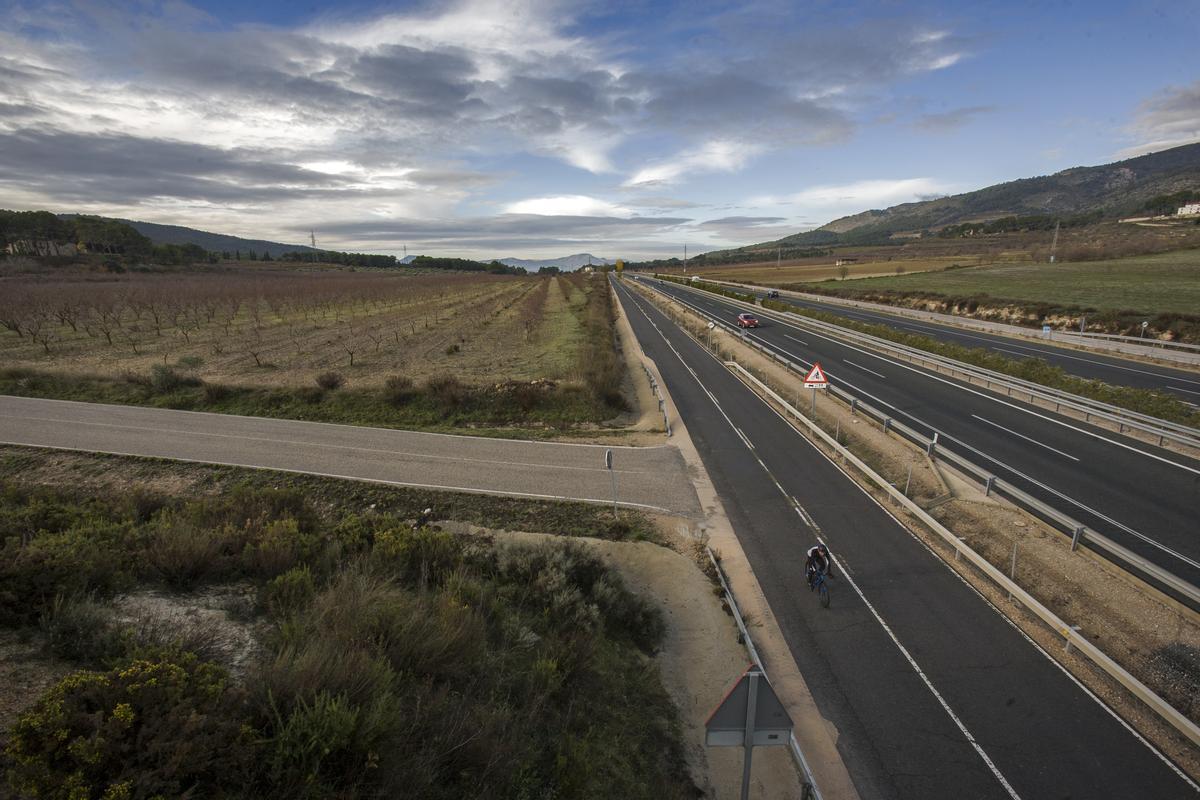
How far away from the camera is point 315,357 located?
36.6 metres

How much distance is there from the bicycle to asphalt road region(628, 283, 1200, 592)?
749cm

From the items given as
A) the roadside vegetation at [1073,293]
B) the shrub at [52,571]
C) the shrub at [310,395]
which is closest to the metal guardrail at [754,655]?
the shrub at [52,571]

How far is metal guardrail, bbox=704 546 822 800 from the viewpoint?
718 centimetres

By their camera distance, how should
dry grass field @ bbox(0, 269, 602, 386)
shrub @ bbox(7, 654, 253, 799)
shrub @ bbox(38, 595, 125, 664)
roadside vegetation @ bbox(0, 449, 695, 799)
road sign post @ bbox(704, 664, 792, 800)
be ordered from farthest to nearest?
dry grass field @ bbox(0, 269, 602, 386)
shrub @ bbox(38, 595, 125, 664)
road sign post @ bbox(704, 664, 792, 800)
roadside vegetation @ bbox(0, 449, 695, 799)
shrub @ bbox(7, 654, 253, 799)

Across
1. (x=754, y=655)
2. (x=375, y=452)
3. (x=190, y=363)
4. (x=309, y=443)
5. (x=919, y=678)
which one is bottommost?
(x=919, y=678)

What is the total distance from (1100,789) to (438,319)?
188ft

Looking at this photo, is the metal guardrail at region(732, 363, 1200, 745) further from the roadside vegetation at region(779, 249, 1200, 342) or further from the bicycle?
the roadside vegetation at region(779, 249, 1200, 342)

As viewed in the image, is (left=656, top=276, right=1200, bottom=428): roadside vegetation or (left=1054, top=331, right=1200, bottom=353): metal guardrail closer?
(left=656, top=276, right=1200, bottom=428): roadside vegetation

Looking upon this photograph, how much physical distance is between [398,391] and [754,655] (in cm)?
2018

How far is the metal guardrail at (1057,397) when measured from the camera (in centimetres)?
1858

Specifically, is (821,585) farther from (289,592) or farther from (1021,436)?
(1021,436)

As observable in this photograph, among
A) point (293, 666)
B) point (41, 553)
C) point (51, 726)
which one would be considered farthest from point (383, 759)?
point (41, 553)

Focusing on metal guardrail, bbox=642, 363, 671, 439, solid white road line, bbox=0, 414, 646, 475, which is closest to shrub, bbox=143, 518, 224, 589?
solid white road line, bbox=0, 414, 646, 475

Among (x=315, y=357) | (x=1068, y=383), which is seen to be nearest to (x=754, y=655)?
(x=1068, y=383)
